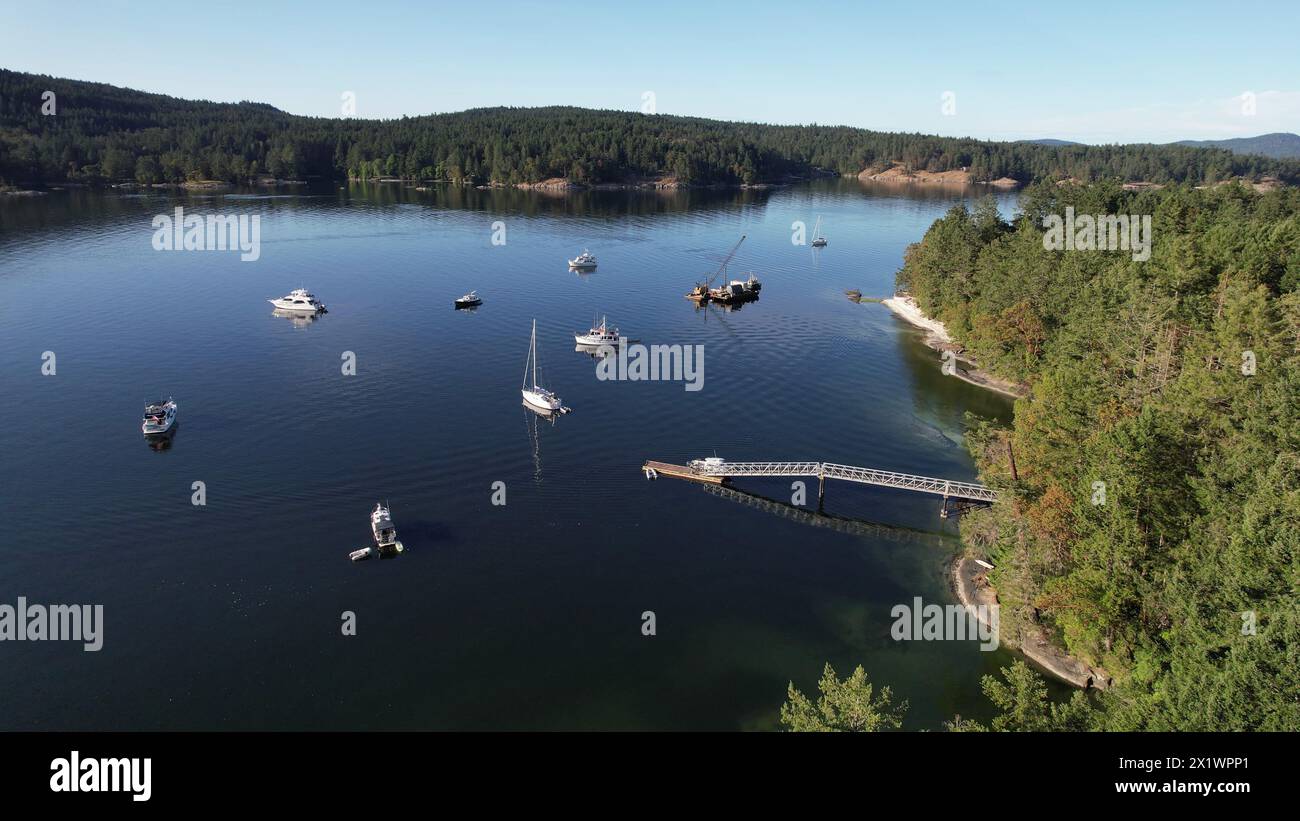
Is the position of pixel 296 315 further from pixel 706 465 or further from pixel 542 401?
pixel 706 465

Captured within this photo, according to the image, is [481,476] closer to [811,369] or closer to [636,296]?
[811,369]

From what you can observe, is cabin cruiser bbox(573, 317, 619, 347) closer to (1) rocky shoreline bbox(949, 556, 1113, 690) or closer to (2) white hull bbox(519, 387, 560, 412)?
(2) white hull bbox(519, 387, 560, 412)

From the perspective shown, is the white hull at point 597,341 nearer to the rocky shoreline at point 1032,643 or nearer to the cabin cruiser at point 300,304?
the cabin cruiser at point 300,304

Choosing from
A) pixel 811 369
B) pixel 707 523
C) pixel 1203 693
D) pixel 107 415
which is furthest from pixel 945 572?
pixel 107 415

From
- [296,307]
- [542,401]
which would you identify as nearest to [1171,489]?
[542,401]

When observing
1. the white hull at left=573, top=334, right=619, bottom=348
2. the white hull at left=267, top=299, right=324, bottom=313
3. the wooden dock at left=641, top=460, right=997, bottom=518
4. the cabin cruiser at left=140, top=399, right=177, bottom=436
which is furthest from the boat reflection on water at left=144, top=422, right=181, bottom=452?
the white hull at left=573, top=334, right=619, bottom=348

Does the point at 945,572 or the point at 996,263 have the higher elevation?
the point at 996,263
